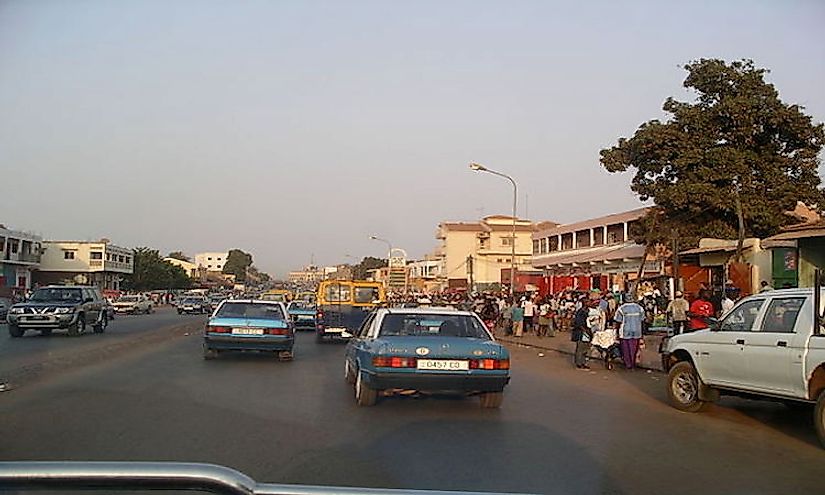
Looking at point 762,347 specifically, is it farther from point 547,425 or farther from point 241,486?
point 241,486

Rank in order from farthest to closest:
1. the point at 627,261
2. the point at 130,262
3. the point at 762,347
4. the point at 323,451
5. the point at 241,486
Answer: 1. the point at 130,262
2. the point at 627,261
3. the point at 762,347
4. the point at 323,451
5. the point at 241,486

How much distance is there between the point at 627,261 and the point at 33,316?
33226 mm

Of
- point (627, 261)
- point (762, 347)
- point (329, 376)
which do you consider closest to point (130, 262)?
point (627, 261)

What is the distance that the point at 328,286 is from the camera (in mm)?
29047

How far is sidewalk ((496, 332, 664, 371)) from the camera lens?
808 inches

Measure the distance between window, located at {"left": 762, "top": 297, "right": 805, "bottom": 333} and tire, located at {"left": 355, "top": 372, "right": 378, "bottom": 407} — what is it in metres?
5.20

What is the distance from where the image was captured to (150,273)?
118 m

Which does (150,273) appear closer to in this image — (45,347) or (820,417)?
(45,347)

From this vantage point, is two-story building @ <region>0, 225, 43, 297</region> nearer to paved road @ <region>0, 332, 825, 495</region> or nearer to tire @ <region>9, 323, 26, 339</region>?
tire @ <region>9, 323, 26, 339</region>

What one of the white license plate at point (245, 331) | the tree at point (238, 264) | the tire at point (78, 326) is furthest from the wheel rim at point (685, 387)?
the tree at point (238, 264)

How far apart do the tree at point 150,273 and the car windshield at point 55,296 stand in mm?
90074

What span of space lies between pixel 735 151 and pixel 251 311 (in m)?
19.0

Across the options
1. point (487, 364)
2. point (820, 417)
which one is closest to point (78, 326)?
point (487, 364)

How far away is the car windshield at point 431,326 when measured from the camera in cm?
1210
